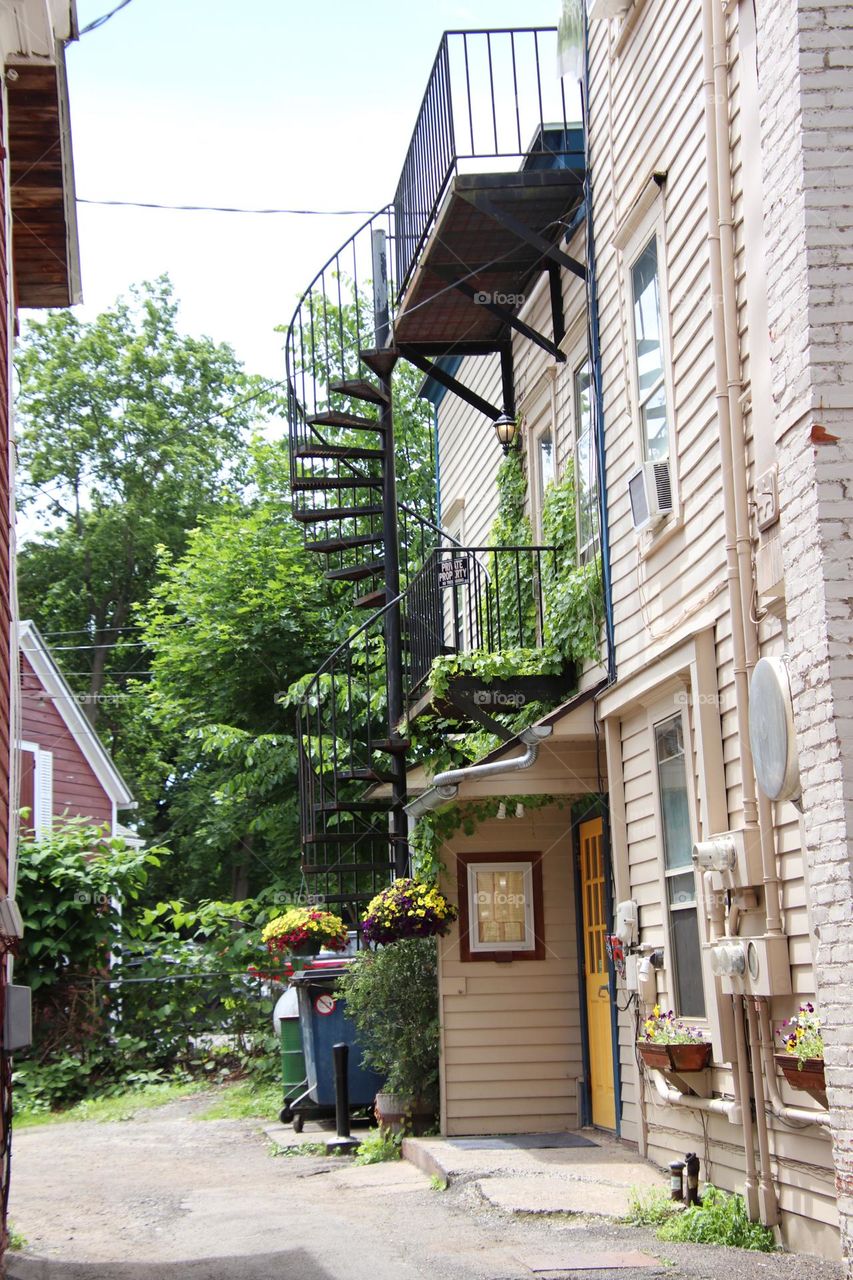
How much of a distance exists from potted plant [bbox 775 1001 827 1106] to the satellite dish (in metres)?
0.88

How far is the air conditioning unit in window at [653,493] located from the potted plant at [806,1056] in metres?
3.03

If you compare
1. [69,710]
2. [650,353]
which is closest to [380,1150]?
[650,353]

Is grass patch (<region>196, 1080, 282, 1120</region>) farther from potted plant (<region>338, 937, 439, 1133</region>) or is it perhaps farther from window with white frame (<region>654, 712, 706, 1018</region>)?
window with white frame (<region>654, 712, 706, 1018</region>)

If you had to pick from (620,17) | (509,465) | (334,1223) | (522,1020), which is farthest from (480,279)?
(334,1223)

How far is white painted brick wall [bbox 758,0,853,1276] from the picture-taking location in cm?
471

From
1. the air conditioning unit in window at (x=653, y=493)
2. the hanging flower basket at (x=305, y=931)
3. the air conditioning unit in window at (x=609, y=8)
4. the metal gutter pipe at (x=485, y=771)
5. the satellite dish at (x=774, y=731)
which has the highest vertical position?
the air conditioning unit in window at (x=609, y=8)

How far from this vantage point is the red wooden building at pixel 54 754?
2009 centimetres

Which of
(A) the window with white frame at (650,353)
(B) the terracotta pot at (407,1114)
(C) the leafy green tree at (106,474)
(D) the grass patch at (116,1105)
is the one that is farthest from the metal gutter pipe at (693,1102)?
(C) the leafy green tree at (106,474)

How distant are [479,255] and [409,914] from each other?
16.6ft

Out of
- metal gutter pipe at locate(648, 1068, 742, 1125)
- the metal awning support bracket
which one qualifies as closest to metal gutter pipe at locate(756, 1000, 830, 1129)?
metal gutter pipe at locate(648, 1068, 742, 1125)

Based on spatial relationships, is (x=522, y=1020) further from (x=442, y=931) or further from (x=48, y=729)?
(x=48, y=729)

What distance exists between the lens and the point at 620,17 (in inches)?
344

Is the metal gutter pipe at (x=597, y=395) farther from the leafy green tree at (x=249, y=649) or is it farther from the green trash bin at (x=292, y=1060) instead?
the leafy green tree at (x=249, y=649)

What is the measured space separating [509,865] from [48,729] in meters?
11.9
